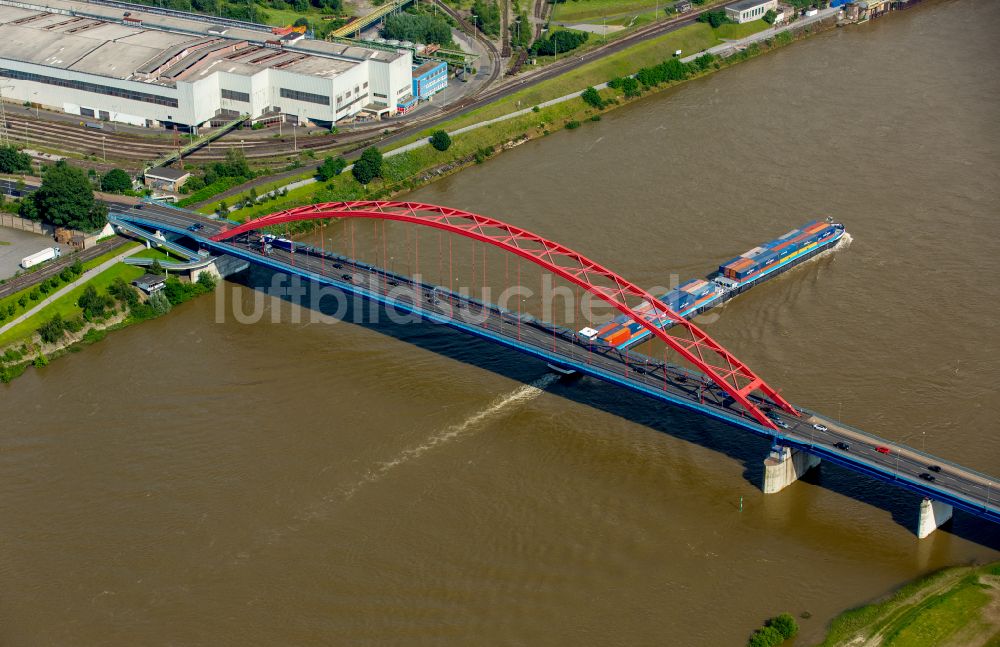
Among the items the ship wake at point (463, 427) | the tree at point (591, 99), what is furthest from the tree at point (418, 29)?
the ship wake at point (463, 427)

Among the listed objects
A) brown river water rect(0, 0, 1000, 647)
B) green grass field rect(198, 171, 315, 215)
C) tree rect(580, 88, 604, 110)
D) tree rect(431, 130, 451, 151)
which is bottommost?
brown river water rect(0, 0, 1000, 647)

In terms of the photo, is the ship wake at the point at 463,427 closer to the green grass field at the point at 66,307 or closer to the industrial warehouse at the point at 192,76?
the green grass field at the point at 66,307

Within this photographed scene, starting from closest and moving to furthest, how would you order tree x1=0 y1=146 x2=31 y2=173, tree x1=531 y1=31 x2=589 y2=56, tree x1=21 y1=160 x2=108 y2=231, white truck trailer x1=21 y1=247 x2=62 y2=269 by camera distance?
white truck trailer x1=21 y1=247 x2=62 y2=269, tree x1=21 y1=160 x2=108 y2=231, tree x1=0 y1=146 x2=31 y2=173, tree x1=531 y1=31 x2=589 y2=56

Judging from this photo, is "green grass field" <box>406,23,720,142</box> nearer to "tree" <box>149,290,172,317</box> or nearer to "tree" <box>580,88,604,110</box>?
"tree" <box>580,88,604,110</box>

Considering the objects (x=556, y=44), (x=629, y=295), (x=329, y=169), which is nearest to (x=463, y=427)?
(x=629, y=295)

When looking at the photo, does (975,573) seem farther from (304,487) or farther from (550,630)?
(304,487)

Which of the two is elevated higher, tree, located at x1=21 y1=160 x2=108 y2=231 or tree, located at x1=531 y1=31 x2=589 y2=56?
tree, located at x1=531 y1=31 x2=589 y2=56

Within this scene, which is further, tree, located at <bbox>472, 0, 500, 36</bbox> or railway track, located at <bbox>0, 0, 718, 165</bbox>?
tree, located at <bbox>472, 0, 500, 36</bbox>

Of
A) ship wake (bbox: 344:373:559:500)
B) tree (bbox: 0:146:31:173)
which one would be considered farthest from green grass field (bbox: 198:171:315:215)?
ship wake (bbox: 344:373:559:500)
